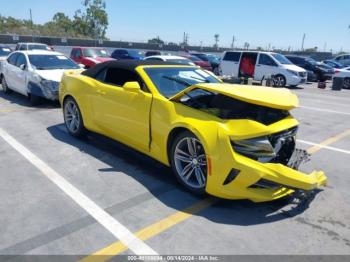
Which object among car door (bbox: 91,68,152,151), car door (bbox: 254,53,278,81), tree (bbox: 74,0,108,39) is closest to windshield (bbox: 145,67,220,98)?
car door (bbox: 91,68,152,151)

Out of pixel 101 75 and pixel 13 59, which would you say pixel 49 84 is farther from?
pixel 101 75

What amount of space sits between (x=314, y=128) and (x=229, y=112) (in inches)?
190

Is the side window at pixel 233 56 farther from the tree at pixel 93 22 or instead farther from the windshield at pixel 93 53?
the tree at pixel 93 22

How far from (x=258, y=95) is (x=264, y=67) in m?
14.4

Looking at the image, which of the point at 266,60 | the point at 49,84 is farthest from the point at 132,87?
the point at 266,60

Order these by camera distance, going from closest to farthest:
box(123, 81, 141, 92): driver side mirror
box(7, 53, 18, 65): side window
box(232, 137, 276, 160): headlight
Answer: box(232, 137, 276, 160): headlight
box(123, 81, 141, 92): driver side mirror
box(7, 53, 18, 65): side window

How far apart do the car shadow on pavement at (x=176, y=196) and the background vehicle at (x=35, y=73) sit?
3.73 meters

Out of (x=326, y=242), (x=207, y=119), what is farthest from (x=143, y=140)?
(x=326, y=242)

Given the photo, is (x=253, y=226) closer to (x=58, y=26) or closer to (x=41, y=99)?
(x=41, y=99)

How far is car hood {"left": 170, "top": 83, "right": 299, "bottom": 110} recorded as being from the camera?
4016 mm

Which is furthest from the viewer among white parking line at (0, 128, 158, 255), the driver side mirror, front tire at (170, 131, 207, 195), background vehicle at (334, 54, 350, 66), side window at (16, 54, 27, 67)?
background vehicle at (334, 54, 350, 66)

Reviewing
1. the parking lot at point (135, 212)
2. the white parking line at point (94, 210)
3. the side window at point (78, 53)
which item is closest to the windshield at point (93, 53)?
the side window at point (78, 53)

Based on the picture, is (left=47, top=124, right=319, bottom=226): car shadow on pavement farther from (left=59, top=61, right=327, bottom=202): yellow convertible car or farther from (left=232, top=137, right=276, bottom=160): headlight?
(left=232, top=137, right=276, bottom=160): headlight

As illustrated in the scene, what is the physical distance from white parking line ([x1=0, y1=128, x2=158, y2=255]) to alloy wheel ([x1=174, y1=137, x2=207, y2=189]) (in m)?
1.10
